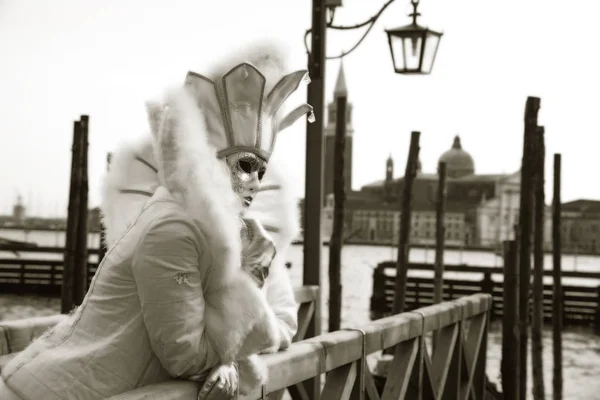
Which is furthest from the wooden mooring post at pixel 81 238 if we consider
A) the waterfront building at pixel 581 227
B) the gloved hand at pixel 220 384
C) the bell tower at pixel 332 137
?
the waterfront building at pixel 581 227

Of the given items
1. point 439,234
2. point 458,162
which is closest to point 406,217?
point 439,234

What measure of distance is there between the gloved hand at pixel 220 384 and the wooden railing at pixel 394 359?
3 cm

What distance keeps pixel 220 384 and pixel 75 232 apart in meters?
8.94

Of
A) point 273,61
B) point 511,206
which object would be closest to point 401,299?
point 273,61

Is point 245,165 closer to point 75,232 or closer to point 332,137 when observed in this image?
point 75,232

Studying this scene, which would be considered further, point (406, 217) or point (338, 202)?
point (406, 217)

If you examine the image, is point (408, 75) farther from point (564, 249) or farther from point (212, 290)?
point (564, 249)

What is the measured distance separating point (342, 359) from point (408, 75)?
4337 mm

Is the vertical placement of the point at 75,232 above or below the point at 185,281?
above

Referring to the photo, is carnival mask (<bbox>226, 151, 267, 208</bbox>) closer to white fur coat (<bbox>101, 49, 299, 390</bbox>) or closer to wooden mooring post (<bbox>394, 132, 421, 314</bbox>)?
white fur coat (<bbox>101, 49, 299, 390</bbox>)

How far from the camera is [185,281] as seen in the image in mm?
2123

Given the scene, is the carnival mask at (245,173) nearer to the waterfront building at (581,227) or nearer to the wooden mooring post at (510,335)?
the wooden mooring post at (510,335)

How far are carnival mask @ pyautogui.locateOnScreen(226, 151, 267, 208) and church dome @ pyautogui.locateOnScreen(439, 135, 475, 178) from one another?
138 m

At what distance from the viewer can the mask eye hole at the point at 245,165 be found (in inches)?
95.3
